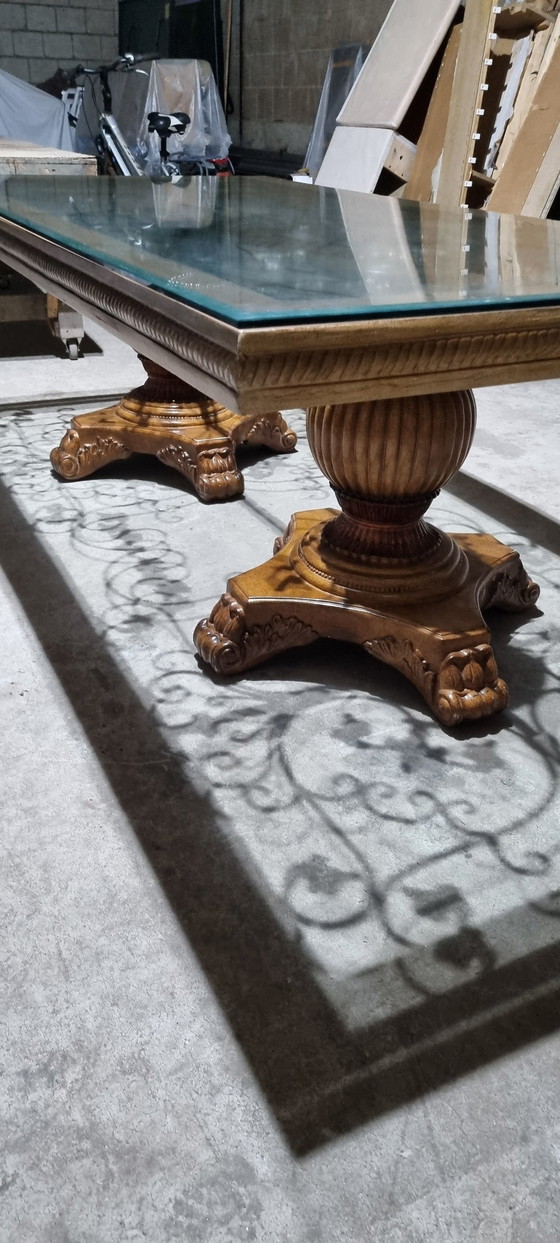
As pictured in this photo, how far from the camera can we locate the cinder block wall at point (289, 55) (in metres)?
5.96

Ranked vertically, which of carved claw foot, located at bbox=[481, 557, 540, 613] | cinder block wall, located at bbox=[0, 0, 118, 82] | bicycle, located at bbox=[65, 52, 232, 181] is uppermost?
cinder block wall, located at bbox=[0, 0, 118, 82]

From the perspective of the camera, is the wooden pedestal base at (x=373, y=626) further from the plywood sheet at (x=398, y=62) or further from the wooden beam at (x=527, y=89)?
the plywood sheet at (x=398, y=62)

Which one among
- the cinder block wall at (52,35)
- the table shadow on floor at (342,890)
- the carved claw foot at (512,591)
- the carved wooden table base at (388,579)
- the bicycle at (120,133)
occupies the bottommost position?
the table shadow on floor at (342,890)

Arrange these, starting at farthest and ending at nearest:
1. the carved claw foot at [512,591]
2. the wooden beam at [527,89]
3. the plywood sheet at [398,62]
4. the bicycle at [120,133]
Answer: the bicycle at [120,133] → the plywood sheet at [398,62] → the wooden beam at [527,89] → the carved claw foot at [512,591]

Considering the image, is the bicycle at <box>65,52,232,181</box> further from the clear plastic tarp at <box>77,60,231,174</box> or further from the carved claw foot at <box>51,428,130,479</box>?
the carved claw foot at <box>51,428,130,479</box>

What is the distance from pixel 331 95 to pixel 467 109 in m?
3.43

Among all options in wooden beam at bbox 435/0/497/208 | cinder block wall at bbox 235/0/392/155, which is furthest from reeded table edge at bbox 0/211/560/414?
cinder block wall at bbox 235/0/392/155

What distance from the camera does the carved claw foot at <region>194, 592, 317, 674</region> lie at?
1.41m

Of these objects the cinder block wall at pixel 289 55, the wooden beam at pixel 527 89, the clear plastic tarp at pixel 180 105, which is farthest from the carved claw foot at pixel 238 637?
the clear plastic tarp at pixel 180 105

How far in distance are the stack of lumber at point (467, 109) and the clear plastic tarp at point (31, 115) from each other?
485 cm

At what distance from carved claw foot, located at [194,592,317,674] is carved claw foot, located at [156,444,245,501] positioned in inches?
26.0

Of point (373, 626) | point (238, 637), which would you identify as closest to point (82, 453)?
point (238, 637)

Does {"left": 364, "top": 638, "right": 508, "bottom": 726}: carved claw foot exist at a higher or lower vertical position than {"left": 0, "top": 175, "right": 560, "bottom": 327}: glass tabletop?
lower

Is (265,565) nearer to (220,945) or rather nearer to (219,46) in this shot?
(220,945)
